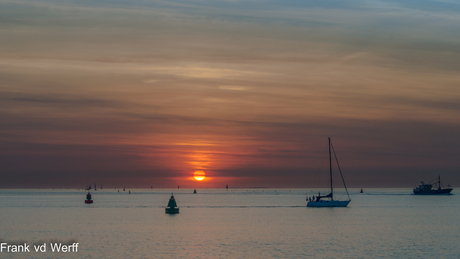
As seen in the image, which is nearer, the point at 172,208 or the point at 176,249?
the point at 176,249

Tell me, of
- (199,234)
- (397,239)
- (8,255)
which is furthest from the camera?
(199,234)

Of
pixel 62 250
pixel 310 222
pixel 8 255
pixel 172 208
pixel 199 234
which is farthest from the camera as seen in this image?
pixel 172 208

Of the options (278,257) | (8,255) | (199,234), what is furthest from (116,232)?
(278,257)

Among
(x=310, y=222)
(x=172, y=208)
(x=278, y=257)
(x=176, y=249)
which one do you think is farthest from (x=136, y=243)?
(x=172, y=208)

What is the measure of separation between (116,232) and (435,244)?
43.8m

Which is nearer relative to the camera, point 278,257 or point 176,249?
point 278,257

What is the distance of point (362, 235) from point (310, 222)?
23982 mm

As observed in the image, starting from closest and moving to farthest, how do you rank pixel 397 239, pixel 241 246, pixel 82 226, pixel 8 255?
pixel 8 255, pixel 241 246, pixel 397 239, pixel 82 226

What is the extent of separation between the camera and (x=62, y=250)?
59469mm

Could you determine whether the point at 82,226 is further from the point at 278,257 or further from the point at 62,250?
the point at 278,257

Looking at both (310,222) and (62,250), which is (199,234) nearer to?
(62,250)

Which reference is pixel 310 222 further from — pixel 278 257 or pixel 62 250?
pixel 62 250

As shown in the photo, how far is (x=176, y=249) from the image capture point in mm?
61250

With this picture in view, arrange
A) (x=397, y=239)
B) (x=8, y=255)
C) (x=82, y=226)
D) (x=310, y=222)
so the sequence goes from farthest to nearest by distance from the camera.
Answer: (x=310, y=222), (x=82, y=226), (x=397, y=239), (x=8, y=255)
